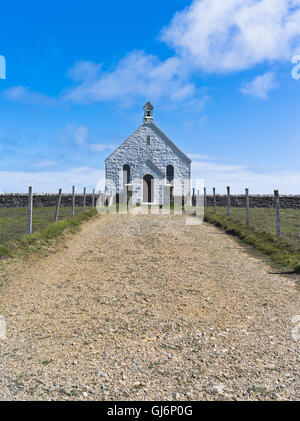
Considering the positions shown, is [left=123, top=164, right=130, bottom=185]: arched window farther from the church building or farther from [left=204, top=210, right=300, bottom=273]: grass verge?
[left=204, top=210, right=300, bottom=273]: grass verge

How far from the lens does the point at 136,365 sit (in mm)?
3961

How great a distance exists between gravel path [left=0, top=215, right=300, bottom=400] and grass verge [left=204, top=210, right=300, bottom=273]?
64 centimetres

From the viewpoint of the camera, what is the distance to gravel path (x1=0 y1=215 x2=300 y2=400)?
11.6 ft

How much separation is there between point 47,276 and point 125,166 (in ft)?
97.7

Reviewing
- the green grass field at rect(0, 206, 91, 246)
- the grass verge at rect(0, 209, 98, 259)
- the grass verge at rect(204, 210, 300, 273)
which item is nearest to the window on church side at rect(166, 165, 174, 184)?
the green grass field at rect(0, 206, 91, 246)

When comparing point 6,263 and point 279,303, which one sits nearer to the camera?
point 279,303

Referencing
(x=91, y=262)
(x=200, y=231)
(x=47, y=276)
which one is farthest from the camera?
(x=200, y=231)

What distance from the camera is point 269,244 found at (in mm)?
11531

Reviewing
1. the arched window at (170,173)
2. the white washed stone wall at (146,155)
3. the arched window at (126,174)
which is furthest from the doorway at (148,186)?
the arched window at (170,173)

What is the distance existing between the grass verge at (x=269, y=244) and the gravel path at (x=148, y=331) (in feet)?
2.11

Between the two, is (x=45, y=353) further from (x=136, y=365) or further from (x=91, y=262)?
(x=91, y=262)

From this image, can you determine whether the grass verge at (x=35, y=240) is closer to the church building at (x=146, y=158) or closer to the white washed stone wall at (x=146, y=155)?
the church building at (x=146, y=158)

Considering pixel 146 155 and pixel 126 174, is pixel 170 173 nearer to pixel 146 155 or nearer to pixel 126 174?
pixel 146 155
